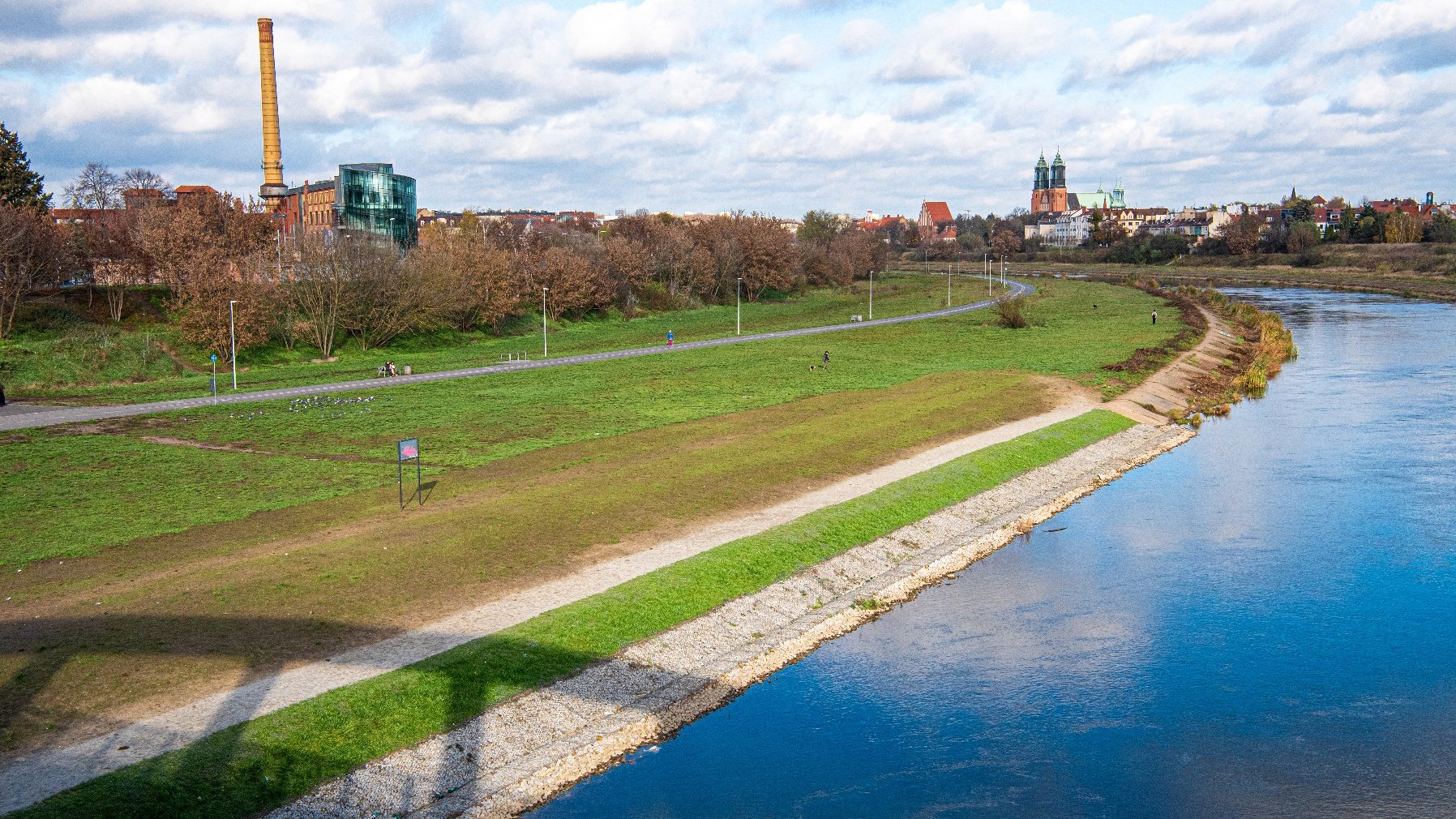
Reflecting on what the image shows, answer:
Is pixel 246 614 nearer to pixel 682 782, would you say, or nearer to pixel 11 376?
pixel 682 782

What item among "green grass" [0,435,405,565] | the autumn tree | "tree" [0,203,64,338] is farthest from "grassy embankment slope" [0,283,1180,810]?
the autumn tree

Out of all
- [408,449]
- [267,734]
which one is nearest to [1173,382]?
[408,449]

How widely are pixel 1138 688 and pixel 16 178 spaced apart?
250 ft

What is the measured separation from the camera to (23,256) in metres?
60.7

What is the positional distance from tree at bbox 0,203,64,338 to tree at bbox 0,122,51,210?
557cm

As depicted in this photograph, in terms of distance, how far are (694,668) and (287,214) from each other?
306 feet

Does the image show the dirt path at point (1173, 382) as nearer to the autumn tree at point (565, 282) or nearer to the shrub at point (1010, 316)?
the shrub at point (1010, 316)

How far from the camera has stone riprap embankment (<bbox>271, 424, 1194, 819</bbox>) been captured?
1714 cm

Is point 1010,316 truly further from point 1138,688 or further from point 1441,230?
point 1441,230

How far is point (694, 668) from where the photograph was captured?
22.2 m

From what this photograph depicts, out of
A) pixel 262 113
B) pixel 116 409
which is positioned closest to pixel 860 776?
pixel 116 409

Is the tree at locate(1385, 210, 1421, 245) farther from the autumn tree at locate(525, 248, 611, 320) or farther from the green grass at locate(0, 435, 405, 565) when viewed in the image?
the green grass at locate(0, 435, 405, 565)

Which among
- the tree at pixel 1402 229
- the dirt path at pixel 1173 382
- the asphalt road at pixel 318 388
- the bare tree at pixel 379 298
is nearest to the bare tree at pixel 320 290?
the bare tree at pixel 379 298

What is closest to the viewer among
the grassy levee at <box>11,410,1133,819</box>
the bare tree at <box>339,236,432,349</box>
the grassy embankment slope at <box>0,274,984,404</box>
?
the grassy levee at <box>11,410,1133,819</box>
